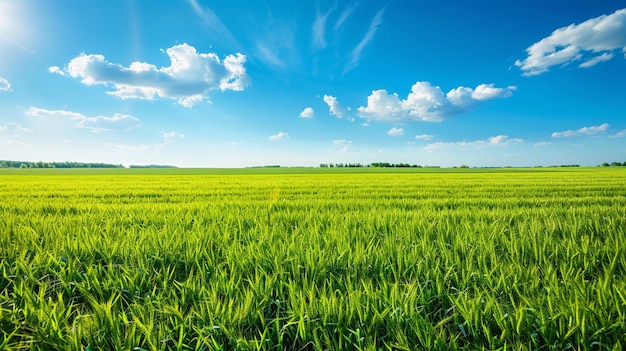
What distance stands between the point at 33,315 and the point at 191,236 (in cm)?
148

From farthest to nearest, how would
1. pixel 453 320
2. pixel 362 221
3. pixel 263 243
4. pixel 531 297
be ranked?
pixel 362 221
pixel 263 243
pixel 531 297
pixel 453 320

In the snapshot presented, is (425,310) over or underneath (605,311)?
underneath

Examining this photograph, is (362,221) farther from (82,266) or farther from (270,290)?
(82,266)

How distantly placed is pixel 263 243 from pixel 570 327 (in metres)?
2.37

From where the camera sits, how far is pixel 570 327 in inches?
58.1

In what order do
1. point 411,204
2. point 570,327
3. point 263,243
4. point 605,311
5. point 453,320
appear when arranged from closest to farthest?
1. point 570,327
2. point 605,311
3. point 453,320
4. point 263,243
5. point 411,204

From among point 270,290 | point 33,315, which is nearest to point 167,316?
point 270,290

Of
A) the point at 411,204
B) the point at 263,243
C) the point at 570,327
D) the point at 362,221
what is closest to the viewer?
the point at 570,327

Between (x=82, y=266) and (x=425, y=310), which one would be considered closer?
(x=425, y=310)

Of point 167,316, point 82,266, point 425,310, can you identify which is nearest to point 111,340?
point 167,316

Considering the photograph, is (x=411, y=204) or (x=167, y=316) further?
(x=411, y=204)

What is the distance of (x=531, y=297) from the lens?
184 centimetres

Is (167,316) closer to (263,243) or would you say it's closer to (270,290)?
(270,290)

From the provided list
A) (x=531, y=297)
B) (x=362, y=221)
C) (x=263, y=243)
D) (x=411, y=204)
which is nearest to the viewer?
(x=531, y=297)
